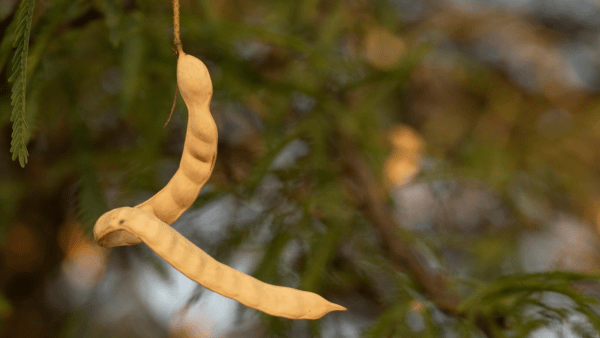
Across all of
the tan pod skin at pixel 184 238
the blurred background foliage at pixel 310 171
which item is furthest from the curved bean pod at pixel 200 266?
the blurred background foliage at pixel 310 171

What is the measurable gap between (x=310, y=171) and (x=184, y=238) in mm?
288

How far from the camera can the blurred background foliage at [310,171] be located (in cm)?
34

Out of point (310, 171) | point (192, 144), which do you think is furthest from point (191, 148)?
point (310, 171)

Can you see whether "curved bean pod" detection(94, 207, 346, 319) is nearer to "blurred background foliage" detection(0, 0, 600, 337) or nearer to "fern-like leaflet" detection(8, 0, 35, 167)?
"fern-like leaflet" detection(8, 0, 35, 167)

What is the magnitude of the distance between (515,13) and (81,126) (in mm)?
1076

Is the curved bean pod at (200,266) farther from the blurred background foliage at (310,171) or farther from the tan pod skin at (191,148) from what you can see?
the blurred background foliage at (310,171)

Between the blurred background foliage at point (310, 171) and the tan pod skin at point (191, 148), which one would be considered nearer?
the tan pod skin at point (191, 148)

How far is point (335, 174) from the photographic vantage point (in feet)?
1.49

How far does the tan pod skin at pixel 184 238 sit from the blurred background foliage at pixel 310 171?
147mm

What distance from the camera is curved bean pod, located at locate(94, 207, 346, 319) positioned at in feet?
0.54

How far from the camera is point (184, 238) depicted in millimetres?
174

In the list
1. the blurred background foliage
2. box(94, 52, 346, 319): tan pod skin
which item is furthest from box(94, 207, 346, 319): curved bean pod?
the blurred background foliage

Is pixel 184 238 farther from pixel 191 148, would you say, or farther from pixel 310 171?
pixel 310 171

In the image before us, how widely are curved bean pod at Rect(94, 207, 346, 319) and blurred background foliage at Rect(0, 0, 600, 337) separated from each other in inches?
6.1
